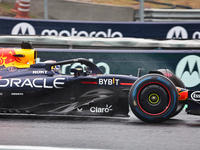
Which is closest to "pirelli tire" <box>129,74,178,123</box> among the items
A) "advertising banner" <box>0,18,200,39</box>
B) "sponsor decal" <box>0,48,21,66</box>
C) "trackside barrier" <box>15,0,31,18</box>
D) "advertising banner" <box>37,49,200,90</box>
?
"sponsor decal" <box>0,48,21,66</box>

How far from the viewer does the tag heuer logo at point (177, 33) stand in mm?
13344

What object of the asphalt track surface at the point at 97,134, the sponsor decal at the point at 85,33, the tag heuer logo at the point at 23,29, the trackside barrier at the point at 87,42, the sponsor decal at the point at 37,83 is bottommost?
the asphalt track surface at the point at 97,134

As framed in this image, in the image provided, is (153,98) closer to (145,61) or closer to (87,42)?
(145,61)

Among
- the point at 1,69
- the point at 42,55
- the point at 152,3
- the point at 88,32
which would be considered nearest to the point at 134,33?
the point at 88,32

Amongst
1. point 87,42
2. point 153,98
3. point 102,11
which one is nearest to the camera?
point 153,98

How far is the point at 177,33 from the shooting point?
13.4 m

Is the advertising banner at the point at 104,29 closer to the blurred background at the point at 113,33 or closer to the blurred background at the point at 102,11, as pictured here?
the blurred background at the point at 113,33

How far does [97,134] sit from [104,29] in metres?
8.85

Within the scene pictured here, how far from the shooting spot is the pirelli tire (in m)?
5.39

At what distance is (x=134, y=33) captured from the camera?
43.7 ft

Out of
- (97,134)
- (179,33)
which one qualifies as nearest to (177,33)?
(179,33)

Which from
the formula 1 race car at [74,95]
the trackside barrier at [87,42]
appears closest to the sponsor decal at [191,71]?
the trackside barrier at [87,42]

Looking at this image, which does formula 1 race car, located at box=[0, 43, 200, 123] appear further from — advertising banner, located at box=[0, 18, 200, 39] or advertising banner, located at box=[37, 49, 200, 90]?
advertising banner, located at box=[0, 18, 200, 39]

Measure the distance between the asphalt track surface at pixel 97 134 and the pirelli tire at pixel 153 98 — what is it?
159 mm
